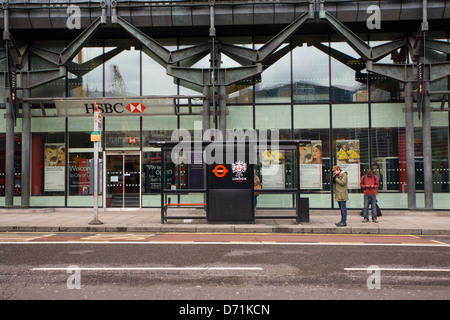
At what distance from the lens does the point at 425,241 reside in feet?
31.3

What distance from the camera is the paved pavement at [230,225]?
11.4m

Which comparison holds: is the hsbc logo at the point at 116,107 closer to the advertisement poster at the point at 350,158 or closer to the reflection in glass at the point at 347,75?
the reflection in glass at the point at 347,75

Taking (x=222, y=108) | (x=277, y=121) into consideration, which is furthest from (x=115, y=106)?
(x=277, y=121)

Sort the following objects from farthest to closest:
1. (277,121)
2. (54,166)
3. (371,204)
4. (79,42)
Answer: (54,166) → (277,121) → (79,42) → (371,204)


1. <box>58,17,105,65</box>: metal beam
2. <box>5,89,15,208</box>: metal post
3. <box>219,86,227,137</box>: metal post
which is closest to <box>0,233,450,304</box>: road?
<box>219,86,227,137</box>: metal post

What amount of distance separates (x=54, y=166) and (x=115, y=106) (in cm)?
361

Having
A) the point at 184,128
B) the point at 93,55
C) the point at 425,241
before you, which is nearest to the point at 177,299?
the point at 425,241

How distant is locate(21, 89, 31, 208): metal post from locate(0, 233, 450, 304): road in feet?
21.9

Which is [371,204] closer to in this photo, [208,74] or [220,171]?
[220,171]

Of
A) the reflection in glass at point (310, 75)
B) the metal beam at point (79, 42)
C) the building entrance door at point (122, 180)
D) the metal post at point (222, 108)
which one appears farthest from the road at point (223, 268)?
the metal beam at point (79, 42)

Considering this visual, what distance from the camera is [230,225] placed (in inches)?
466

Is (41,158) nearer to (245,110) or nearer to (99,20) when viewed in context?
(99,20)

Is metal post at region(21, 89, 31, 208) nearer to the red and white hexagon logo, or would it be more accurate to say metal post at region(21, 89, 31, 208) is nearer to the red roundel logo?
the red and white hexagon logo

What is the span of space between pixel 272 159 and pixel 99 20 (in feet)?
27.7
